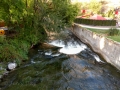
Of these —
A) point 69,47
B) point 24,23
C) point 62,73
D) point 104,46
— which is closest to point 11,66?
point 62,73

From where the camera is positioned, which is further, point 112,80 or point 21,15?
point 21,15

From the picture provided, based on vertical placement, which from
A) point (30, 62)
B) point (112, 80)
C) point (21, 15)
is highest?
point (21, 15)

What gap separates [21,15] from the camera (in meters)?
13.4

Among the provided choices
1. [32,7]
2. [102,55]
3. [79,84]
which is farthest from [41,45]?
[79,84]

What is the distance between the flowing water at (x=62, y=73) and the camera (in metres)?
9.17

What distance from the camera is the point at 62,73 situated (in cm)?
1070

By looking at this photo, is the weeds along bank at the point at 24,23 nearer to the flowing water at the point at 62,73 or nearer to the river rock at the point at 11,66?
the river rock at the point at 11,66

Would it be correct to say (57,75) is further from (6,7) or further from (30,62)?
(6,7)

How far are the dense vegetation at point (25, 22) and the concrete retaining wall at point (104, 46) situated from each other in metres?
4.49

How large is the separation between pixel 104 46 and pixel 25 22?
28.6 feet

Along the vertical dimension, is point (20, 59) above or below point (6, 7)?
below

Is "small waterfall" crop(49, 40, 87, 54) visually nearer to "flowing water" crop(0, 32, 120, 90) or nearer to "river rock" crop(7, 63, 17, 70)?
"flowing water" crop(0, 32, 120, 90)

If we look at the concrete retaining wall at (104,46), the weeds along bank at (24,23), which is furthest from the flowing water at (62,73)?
the weeds along bank at (24,23)

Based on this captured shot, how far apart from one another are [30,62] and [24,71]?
1.81 m
